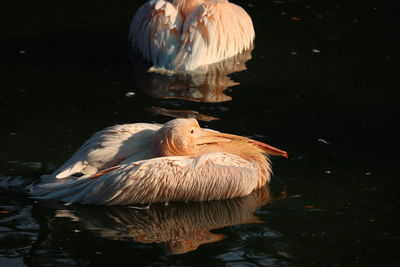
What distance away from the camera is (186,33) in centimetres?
660

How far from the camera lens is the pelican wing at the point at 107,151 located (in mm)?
4520

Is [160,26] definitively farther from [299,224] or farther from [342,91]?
[299,224]

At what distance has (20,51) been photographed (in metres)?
7.12

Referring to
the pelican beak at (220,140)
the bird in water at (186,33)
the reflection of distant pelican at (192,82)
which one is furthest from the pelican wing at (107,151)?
the bird in water at (186,33)

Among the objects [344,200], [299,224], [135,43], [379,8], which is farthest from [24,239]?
[379,8]

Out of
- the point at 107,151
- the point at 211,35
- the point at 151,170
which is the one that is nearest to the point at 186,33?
the point at 211,35

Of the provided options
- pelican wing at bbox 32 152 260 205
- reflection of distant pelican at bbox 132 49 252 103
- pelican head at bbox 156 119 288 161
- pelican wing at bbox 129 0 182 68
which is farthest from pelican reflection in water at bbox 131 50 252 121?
pelican wing at bbox 32 152 260 205

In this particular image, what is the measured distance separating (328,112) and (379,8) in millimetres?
2819

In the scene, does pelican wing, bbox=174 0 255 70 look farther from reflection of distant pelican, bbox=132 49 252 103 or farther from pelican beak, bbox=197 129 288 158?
pelican beak, bbox=197 129 288 158

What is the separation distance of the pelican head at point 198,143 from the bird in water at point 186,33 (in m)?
1.94

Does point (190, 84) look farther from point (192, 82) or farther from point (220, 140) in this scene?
point (220, 140)

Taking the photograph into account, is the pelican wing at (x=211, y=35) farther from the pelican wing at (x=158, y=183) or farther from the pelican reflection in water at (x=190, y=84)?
the pelican wing at (x=158, y=183)

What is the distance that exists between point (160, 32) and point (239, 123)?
146 centimetres

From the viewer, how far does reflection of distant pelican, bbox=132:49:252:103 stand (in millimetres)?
6121
